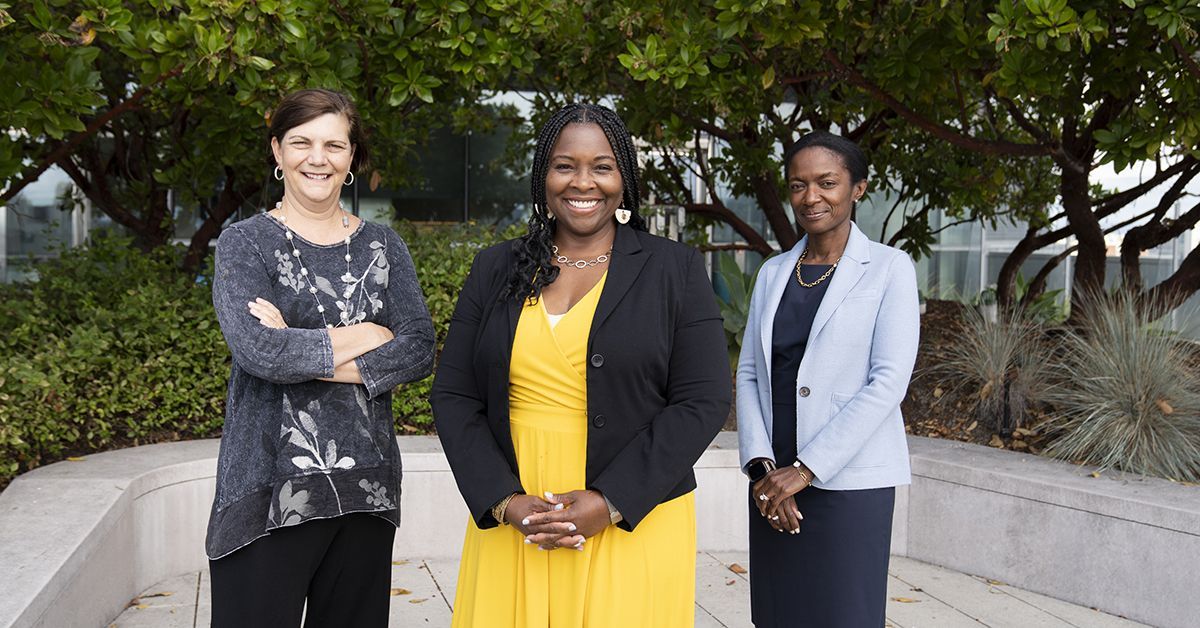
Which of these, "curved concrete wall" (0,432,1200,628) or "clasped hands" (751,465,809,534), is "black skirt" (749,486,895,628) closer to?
"clasped hands" (751,465,809,534)

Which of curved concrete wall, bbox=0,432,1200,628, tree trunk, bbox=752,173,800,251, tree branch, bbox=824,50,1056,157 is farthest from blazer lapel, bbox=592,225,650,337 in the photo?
tree trunk, bbox=752,173,800,251

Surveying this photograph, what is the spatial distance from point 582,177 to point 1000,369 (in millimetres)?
4560

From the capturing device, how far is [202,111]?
22.8 ft

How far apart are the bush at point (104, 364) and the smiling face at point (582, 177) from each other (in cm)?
330

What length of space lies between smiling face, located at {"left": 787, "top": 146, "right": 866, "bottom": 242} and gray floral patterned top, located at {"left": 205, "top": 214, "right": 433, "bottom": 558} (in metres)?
1.23

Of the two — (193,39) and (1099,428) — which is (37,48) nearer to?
(193,39)

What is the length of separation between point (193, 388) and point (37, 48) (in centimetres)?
198

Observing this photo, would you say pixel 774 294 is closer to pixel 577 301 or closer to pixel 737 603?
pixel 577 301

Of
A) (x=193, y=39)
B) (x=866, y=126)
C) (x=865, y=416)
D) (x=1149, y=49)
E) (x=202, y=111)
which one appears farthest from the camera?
(x=866, y=126)

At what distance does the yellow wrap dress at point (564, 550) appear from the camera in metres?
2.38

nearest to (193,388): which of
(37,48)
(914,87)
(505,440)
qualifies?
(37,48)

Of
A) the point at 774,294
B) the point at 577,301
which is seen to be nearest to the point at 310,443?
the point at 577,301

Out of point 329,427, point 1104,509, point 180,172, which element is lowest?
point 1104,509

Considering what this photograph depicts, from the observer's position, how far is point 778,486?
2.91 meters
